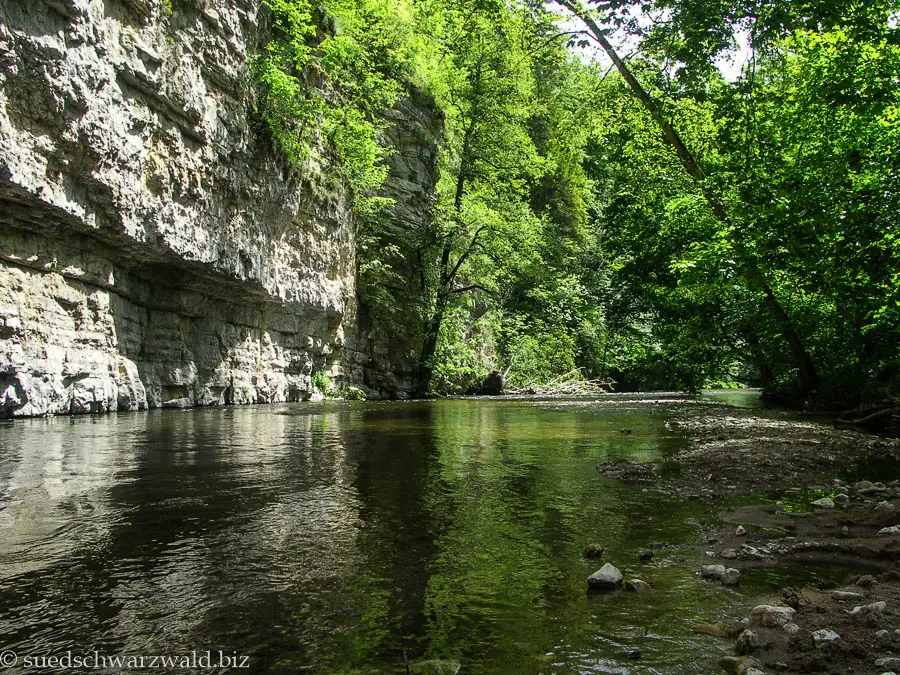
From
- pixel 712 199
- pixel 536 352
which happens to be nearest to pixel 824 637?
pixel 712 199

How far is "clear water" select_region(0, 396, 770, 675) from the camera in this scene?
246cm

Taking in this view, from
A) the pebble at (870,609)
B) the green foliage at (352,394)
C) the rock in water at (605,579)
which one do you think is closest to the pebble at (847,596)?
the pebble at (870,609)

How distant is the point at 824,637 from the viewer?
7.83 ft

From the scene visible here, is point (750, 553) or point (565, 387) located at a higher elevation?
point (565, 387)

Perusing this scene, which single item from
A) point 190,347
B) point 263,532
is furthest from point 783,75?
point 263,532

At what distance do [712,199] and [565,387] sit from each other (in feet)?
61.6

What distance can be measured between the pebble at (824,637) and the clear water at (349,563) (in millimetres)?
341

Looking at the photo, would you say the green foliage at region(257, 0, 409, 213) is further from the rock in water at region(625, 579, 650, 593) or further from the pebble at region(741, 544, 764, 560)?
the rock in water at region(625, 579, 650, 593)

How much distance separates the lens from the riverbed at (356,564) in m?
2.45

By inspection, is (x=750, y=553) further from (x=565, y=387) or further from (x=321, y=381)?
(x=565, y=387)

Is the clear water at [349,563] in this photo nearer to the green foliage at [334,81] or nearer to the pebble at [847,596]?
the pebble at [847,596]

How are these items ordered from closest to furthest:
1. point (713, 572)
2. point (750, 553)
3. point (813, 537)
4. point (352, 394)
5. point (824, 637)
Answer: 1. point (824, 637)
2. point (713, 572)
3. point (750, 553)
4. point (813, 537)
5. point (352, 394)

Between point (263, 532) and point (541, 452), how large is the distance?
4682 mm

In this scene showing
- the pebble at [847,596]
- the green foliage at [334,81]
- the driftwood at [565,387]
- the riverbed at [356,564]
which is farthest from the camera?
the driftwood at [565,387]
